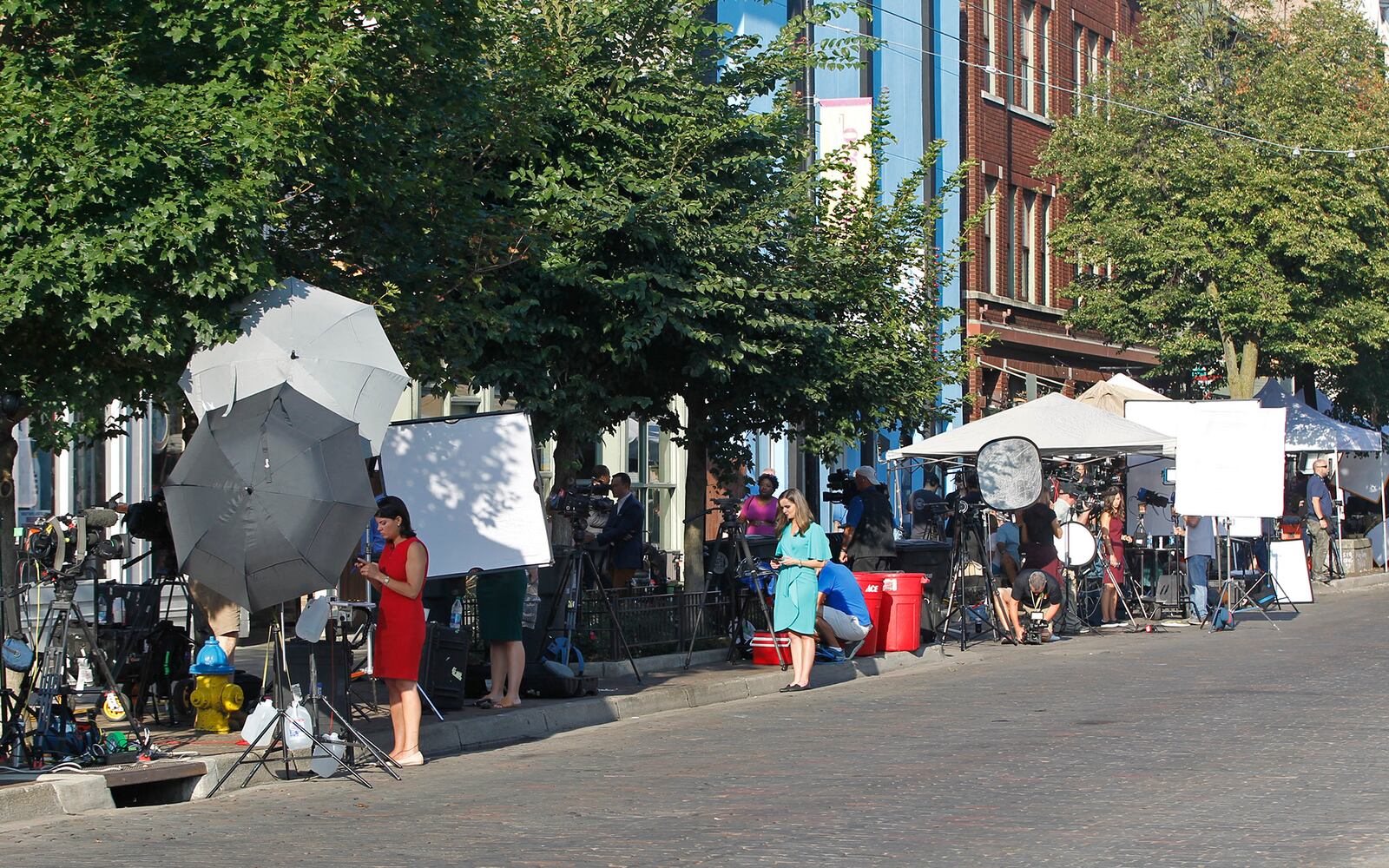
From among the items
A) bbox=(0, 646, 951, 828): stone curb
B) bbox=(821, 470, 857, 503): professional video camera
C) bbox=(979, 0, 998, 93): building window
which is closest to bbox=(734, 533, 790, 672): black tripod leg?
bbox=(0, 646, 951, 828): stone curb

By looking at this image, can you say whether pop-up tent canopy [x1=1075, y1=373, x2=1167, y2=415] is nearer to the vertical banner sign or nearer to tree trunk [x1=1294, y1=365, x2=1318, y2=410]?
the vertical banner sign

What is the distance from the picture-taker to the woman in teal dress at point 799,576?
1549 cm

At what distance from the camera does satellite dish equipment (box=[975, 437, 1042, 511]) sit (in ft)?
64.3

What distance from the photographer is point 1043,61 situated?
3931 centimetres

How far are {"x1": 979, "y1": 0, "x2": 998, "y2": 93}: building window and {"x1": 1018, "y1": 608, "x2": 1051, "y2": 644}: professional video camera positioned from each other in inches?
732

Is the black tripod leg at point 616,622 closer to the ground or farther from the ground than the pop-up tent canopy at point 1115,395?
closer to the ground

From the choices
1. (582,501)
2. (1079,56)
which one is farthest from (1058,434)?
(1079,56)

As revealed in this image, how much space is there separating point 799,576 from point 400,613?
5.30 meters

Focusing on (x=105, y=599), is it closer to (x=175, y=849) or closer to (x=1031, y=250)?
(x=175, y=849)

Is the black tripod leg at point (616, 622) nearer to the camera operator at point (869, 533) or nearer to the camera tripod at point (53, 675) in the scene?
the camera operator at point (869, 533)

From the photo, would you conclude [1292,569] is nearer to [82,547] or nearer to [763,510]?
[763,510]

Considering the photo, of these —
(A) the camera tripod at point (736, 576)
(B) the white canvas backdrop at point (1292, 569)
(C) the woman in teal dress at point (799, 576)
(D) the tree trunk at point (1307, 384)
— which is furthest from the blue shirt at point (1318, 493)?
(C) the woman in teal dress at point (799, 576)

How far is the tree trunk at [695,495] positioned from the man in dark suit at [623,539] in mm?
752

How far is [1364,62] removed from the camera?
33.2 meters
